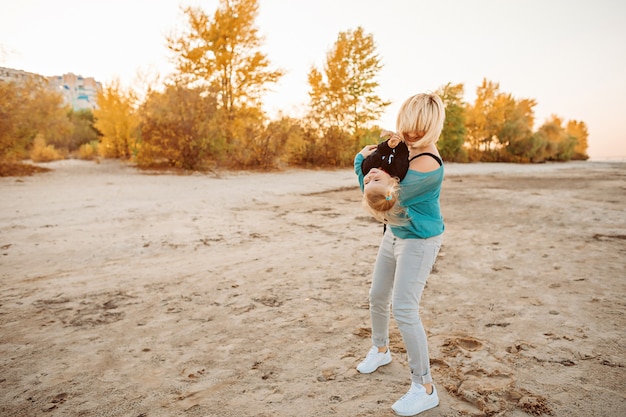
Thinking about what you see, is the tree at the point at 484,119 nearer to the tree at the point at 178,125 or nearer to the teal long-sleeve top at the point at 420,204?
the tree at the point at 178,125

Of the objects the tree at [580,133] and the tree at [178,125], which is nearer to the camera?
the tree at [178,125]

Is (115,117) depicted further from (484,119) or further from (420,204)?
(484,119)

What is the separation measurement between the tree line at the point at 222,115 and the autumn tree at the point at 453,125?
8cm

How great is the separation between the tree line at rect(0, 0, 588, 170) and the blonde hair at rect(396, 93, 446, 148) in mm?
14395

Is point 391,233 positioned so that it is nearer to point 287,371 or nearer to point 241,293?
point 287,371

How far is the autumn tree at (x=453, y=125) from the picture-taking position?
30703 mm

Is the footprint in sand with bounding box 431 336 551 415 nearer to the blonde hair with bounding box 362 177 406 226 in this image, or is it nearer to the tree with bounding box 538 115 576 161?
the blonde hair with bounding box 362 177 406 226

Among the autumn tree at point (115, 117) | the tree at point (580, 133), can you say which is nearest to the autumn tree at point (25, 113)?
the autumn tree at point (115, 117)

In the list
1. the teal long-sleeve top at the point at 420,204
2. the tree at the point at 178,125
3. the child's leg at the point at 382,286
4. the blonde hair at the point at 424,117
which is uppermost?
the tree at the point at 178,125

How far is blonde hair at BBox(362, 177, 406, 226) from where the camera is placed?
193 centimetres

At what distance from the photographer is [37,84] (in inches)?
570

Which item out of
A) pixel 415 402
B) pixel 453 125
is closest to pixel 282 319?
pixel 415 402

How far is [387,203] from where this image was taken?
6.37 ft

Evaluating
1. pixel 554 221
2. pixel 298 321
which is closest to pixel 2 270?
pixel 298 321
